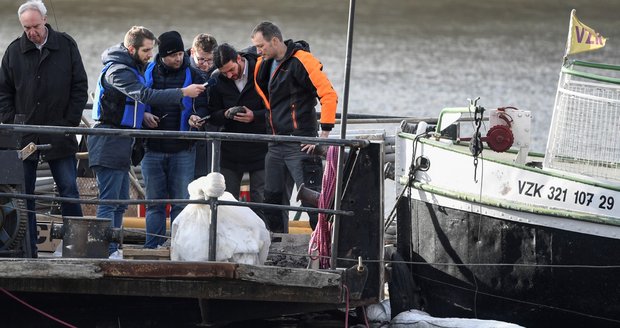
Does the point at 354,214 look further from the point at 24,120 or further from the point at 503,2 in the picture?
the point at 503,2

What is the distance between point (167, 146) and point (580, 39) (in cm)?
340

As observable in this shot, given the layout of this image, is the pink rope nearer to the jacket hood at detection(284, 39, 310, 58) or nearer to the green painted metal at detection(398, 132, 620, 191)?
the jacket hood at detection(284, 39, 310, 58)

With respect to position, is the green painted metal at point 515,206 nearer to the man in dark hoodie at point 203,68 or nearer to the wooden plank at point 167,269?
the man in dark hoodie at point 203,68

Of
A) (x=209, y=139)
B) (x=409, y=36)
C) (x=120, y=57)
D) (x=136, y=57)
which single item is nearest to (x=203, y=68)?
(x=136, y=57)

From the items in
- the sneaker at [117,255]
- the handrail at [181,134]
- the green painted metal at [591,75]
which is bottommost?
the sneaker at [117,255]

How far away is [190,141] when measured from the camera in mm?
9359

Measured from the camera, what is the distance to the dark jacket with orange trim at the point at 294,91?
920 cm

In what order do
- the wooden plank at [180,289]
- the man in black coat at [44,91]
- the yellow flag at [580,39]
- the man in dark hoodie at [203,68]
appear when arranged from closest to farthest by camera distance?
the wooden plank at [180,289] → the man in black coat at [44,91] → the man in dark hoodie at [203,68] → the yellow flag at [580,39]

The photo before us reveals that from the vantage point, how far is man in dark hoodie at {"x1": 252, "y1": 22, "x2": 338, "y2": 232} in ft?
30.1

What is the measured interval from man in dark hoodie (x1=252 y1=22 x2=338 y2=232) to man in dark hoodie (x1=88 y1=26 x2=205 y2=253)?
1.94 feet

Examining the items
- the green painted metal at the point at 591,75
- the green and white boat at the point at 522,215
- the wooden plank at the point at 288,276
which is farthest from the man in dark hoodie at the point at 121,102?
the green painted metal at the point at 591,75

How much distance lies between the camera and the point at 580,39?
998 cm

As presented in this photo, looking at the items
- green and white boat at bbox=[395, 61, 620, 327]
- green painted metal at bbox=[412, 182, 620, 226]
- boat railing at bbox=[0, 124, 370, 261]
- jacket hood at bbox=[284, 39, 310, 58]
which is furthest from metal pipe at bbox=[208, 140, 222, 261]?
→ green painted metal at bbox=[412, 182, 620, 226]

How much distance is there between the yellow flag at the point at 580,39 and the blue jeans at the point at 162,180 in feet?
10.3
